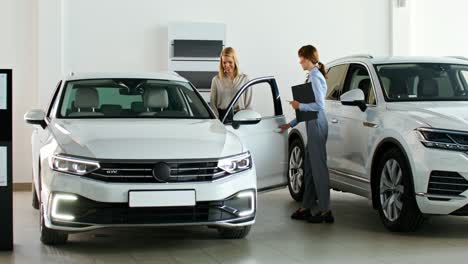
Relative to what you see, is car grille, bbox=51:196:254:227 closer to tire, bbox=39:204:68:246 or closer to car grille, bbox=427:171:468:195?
tire, bbox=39:204:68:246

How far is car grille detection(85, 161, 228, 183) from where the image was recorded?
506cm

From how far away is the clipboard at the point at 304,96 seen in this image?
670 centimetres

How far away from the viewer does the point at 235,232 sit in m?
5.97

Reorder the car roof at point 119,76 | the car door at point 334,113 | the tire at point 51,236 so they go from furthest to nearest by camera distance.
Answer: the car door at point 334,113, the car roof at point 119,76, the tire at point 51,236

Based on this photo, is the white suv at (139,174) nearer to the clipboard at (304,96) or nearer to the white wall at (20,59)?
the clipboard at (304,96)

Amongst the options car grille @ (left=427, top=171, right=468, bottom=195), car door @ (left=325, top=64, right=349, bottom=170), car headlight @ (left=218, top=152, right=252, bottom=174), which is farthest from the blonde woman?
car grille @ (left=427, top=171, right=468, bottom=195)

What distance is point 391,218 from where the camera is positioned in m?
6.34

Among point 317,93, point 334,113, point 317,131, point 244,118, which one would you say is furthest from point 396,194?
point 334,113

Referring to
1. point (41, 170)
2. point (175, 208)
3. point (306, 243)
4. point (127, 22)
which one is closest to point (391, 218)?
point (306, 243)

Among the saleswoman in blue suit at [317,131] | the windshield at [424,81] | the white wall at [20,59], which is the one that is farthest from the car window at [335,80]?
the white wall at [20,59]

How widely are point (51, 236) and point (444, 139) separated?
314 centimetres

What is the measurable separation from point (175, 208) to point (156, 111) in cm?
140

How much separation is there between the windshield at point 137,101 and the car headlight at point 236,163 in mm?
848

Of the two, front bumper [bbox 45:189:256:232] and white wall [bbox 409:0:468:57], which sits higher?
white wall [bbox 409:0:468:57]
